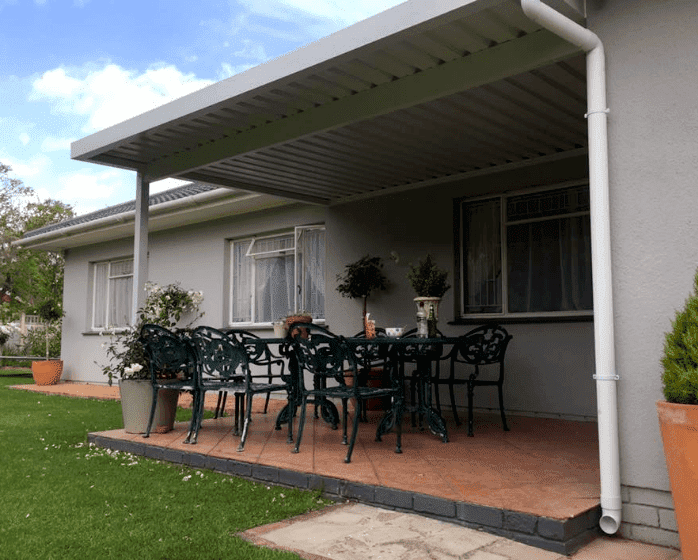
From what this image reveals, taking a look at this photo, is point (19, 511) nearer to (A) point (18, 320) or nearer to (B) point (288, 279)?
(B) point (288, 279)

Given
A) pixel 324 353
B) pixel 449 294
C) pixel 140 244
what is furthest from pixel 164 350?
pixel 449 294

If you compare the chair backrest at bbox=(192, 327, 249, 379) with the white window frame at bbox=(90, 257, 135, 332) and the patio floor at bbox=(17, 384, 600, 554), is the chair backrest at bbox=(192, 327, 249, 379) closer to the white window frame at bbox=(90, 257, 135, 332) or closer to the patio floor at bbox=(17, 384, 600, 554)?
the patio floor at bbox=(17, 384, 600, 554)

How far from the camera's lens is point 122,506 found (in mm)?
3559

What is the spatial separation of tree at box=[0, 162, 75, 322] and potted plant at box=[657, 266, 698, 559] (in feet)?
68.8

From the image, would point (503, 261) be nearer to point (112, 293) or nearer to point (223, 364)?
point (223, 364)

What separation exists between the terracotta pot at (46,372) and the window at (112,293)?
93 cm

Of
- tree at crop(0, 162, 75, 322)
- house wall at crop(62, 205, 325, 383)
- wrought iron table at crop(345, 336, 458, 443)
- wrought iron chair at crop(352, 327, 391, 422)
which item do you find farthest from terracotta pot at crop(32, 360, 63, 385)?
tree at crop(0, 162, 75, 322)

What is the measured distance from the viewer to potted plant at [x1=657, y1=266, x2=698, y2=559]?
8.20 feet

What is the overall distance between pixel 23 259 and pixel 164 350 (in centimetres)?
1960

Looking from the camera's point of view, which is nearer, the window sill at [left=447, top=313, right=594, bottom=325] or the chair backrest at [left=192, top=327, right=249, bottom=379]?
the chair backrest at [left=192, top=327, right=249, bottom=379]

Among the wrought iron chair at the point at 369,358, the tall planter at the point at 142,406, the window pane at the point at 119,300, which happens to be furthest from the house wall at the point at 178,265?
the tall planter at the point at 142,406

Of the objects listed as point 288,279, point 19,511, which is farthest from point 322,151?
point 19,511

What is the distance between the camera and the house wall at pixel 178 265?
29.3ft

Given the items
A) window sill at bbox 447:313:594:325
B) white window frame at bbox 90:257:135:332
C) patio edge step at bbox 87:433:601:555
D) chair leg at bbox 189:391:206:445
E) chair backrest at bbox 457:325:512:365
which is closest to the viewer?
patio edge step at bbox 87:433:601:555
